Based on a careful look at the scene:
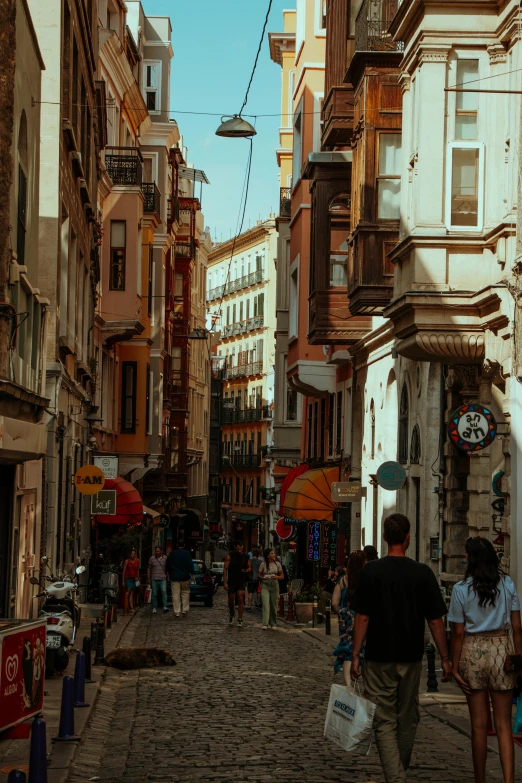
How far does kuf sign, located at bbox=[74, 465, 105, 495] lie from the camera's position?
24078 mm

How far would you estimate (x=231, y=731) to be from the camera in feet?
41.7

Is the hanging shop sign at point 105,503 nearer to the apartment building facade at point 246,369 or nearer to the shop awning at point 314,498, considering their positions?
the shop awning at point 314,498

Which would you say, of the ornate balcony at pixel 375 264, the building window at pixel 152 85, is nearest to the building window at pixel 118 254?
the building window at pixel 152 85

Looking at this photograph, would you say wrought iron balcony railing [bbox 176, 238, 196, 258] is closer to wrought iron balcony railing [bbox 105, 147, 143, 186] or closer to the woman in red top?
→ wrought iron balcony railing [bbox 105, 147, 143, 186]

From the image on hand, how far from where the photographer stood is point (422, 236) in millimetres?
18734

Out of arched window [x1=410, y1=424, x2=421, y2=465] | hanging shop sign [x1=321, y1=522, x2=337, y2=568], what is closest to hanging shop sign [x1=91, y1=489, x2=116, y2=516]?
arched window [x1=410, y1=424, x2=421, y2=465]

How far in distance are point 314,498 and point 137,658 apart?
59.8 feet

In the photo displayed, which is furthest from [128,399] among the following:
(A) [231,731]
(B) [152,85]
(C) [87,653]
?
(A) [231,731]

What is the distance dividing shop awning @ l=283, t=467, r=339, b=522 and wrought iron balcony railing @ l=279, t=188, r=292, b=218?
597 inches

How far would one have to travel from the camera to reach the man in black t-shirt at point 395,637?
873cm

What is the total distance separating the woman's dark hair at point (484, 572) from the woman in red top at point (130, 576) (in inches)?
891

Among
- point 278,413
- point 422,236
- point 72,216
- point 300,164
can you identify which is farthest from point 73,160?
point 278,413

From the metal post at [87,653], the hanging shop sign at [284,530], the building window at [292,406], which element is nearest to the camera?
the metal post at [87,653]

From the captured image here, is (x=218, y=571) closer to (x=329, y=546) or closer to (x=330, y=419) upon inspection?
(x=330, y=419)
